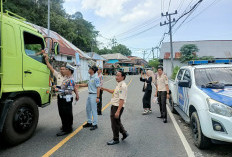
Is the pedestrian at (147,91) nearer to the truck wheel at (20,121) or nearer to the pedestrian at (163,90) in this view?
the pedestrian at (163,90)

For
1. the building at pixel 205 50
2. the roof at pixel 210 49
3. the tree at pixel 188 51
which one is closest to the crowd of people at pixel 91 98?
the tree at pixel 188 51

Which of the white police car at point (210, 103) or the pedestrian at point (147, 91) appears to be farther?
the pedestrian at point (147, 91)

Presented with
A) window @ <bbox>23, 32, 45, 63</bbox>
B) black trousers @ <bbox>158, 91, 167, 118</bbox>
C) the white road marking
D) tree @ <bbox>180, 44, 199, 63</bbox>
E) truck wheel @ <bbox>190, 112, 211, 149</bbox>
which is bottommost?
the white road marking

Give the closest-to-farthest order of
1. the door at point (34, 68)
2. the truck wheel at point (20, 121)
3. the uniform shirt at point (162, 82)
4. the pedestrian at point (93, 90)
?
the truck wheel at point (20, 121)
the door at point (34, 68)
the pedestrian at point (93, 90)
the uniform shirt at point (162, 82)

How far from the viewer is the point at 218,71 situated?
14.4 ft

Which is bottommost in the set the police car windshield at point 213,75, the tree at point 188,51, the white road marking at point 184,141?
the white road marking at point 184,141

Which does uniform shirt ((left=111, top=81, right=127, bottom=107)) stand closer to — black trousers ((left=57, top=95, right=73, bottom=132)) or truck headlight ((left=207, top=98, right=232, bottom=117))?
black trousers ((left=57, top=95, right=73, bottom=132))

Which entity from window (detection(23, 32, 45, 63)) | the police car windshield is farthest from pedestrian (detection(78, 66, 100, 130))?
the police car windshield

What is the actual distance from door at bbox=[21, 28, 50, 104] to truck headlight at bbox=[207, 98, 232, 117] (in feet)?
12.2

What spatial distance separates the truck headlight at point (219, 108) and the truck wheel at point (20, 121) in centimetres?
377

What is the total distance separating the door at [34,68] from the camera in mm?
3838

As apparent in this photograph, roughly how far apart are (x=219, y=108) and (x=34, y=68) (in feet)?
12.9

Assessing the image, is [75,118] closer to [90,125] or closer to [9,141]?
[90,125]

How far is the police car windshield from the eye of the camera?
414 cm
